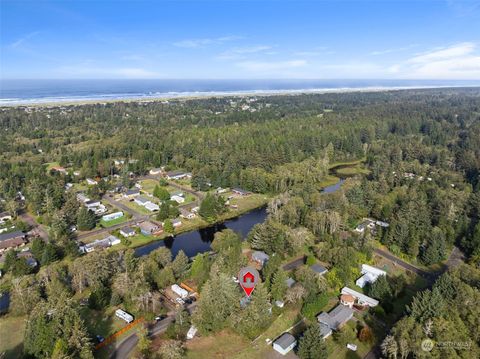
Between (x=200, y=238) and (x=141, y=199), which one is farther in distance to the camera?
(x=141, y=199)

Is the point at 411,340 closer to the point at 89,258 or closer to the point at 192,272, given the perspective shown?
the point at 192,272

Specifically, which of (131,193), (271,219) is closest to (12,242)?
(131,193)

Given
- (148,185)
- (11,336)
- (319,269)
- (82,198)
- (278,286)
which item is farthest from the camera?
(148,185)

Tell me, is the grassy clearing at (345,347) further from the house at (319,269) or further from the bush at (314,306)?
the house at (319,269)

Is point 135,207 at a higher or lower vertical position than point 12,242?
lower

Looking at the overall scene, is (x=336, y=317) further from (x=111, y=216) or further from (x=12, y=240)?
(x=12, y=240)

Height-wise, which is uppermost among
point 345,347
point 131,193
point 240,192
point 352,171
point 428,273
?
point 131,193

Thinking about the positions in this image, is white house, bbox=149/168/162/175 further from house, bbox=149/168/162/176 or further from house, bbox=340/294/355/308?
house, bbox=340/294/355/308

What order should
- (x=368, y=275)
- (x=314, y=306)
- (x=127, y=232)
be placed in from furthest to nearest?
1. (x=127, y=232)
2. (x=368, y=275)
3. (x=314, y=306)
